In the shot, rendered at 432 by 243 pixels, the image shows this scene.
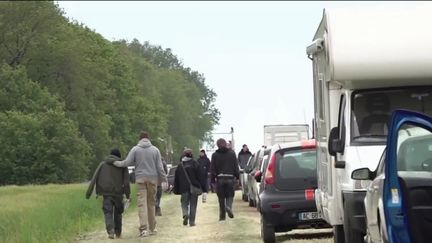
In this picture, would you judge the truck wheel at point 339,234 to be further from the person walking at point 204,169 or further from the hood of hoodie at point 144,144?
the person walking at point 204,169

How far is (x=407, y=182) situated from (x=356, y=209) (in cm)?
231

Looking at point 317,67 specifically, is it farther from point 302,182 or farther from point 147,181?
point 147,181

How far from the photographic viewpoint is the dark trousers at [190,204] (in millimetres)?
19625

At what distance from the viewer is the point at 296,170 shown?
1505 cm

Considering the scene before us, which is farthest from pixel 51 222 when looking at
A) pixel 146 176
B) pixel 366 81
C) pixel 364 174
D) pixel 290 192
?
pixel 364 174

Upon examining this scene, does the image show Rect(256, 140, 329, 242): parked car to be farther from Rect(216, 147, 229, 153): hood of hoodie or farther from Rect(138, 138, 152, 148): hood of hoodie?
Rect(216, 147, 229, 153): hood of hoodie

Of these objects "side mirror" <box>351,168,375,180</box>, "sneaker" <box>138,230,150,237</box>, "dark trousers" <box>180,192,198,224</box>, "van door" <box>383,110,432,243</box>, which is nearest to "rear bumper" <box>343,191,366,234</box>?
"side mirror" <box>351,168,375,180</box>

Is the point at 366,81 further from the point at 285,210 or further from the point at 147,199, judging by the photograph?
the point at 147,199

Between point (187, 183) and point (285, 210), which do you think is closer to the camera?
point (285, 210)

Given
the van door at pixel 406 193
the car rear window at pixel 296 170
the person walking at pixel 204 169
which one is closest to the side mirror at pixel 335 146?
the van door at pixel 406 193

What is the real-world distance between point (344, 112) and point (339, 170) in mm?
685

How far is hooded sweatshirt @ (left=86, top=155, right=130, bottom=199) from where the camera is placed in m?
17.5

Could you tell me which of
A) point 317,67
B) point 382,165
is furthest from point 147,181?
point 382,165

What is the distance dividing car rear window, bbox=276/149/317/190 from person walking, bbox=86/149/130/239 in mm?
3624
